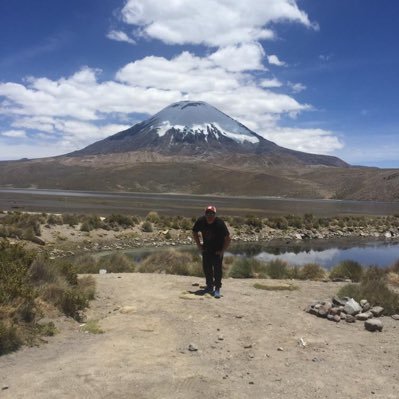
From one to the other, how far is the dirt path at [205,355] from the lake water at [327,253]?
1475 centimetres

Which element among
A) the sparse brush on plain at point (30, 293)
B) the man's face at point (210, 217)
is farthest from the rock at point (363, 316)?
the sparse brush on plain at point (30, 293)

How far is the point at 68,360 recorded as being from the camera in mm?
6605

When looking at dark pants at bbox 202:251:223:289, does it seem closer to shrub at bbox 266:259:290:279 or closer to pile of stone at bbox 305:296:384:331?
pile of stone at bbox 305:296:384:331

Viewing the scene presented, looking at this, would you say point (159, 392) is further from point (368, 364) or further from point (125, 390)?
point (368, 364)

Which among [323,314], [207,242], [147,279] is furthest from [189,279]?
[323,314]

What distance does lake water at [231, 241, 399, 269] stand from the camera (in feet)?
83.8

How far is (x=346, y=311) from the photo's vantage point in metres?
9.80

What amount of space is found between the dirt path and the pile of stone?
8.0 inches

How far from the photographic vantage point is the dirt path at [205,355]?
231 inches

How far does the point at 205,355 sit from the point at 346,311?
3764mm

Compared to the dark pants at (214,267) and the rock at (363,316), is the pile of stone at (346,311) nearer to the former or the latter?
the rock at (363,316)

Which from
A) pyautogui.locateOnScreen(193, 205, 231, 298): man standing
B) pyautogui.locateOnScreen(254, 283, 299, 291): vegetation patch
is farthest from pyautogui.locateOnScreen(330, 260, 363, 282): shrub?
pyautogui.locateOnScreen(193, 205, 231, 298): man standing

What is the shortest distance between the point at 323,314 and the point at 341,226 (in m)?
37.4

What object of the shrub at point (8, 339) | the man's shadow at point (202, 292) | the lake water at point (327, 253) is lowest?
the lake water at point (327, 253)
